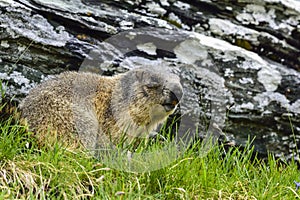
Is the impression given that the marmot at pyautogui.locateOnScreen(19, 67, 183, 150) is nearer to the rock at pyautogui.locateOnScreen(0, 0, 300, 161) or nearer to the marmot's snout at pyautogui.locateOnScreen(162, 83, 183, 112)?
the marmot's snout at pyautogui.locateOnScreen(162, 83, 183, 112)

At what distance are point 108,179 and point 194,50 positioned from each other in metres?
2.88

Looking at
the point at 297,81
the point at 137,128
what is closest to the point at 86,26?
the point at 137,128

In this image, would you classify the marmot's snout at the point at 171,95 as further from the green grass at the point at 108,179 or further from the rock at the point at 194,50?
the green grass at the point at 108,179

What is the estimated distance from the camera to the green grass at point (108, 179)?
14.5ft

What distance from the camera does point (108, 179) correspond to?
4574 mm

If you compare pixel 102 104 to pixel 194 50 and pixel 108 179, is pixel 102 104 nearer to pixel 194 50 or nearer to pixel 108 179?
pixel 194 50

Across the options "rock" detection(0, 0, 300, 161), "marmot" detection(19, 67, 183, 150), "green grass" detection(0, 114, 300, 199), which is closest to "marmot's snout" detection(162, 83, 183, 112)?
"marmot" detection(19, 67, 183, 150)

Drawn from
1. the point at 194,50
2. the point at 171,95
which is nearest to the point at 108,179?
the point at 171,95

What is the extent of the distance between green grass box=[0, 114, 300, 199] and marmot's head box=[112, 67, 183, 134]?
1144 millimetres

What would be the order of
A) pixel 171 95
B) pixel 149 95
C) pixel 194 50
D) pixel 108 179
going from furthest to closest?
pixel 194 50 → pixel 149 95 → pixel 171 95 → pixel 108 179

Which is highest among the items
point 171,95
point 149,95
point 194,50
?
point 194,50

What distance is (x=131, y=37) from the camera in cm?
672

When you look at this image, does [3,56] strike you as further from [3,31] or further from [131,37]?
[131,37]

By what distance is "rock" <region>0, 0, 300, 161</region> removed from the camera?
640 centimetres
